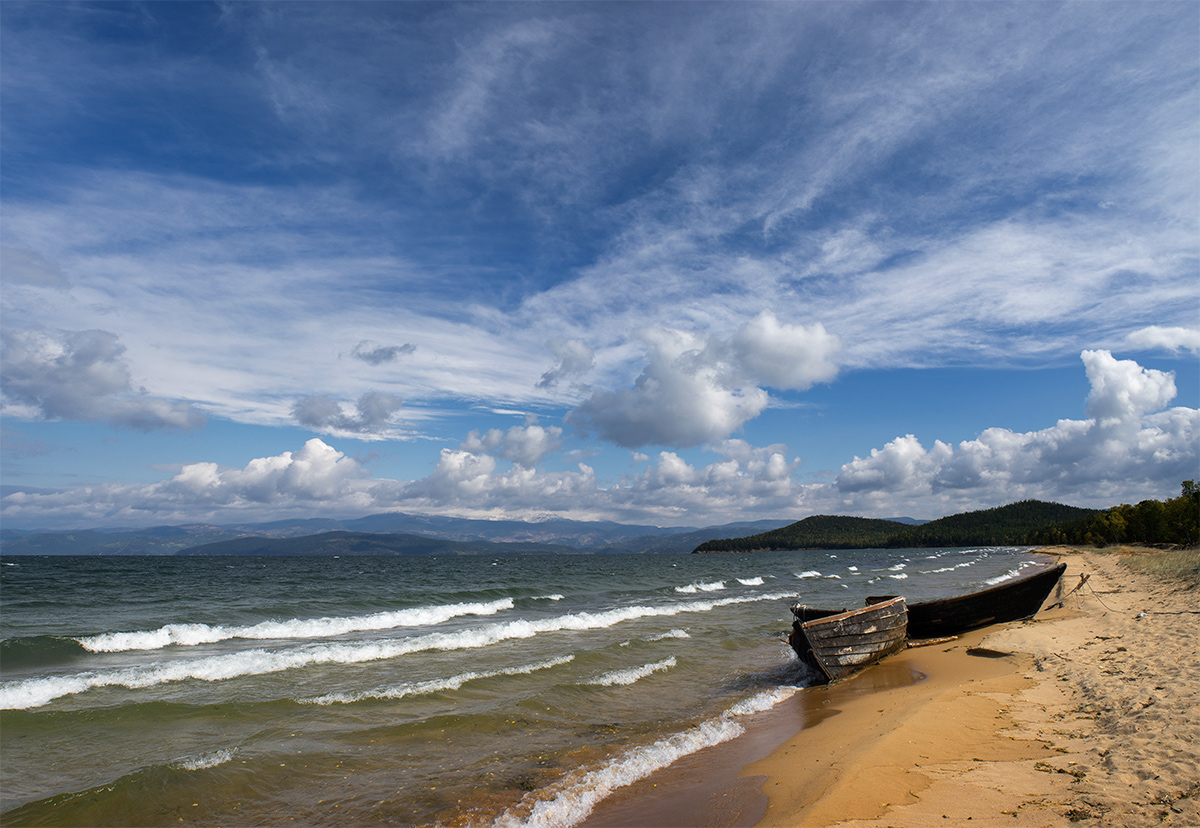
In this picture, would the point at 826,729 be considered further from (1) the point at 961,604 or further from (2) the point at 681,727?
(1) the point at 961,604

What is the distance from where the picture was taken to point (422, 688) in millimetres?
13828

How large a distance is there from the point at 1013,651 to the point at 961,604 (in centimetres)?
348

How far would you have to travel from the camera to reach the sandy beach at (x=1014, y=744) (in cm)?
593

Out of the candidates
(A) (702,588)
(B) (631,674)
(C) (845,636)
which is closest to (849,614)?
(C) (845,636)

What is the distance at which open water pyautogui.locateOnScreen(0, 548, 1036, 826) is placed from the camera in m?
8.04

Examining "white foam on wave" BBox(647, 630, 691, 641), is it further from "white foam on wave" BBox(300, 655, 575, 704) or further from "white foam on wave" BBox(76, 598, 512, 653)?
"white foam on wave" BBox(76, 598, 512, 653)

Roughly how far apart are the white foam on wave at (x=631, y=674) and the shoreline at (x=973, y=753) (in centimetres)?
418

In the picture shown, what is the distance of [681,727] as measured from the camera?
11.1 meters

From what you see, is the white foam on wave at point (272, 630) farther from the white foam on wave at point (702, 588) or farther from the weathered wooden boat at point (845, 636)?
the weathered wooden boat at point (845, 636)

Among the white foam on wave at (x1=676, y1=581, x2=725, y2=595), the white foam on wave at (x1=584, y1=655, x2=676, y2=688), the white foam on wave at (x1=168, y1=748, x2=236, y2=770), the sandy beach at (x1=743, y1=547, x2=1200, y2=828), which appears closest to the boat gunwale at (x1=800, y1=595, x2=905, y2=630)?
the sandy beach at (x1=743, y1=547, x2=1200, y2=828)

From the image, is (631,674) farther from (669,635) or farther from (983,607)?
(983,607)

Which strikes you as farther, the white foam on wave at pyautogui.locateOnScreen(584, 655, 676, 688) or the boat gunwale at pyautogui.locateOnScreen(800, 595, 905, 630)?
the white foam on wave at pyautogui.locateOnScreen(584, 655, 676, 688)

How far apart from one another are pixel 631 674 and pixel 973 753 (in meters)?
8.98

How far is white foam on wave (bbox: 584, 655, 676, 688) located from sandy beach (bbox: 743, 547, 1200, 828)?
4282mm
